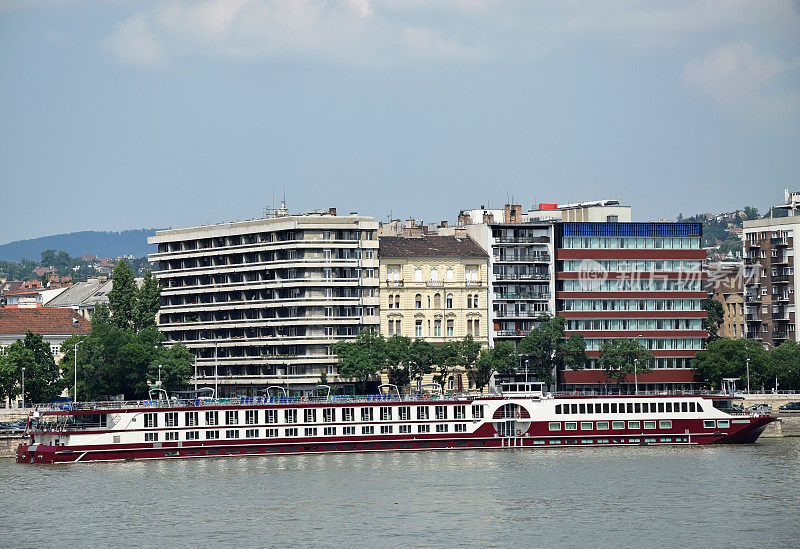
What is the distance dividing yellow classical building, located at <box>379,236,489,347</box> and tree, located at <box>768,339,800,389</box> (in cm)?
3073

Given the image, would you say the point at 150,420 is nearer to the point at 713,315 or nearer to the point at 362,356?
the point at 362,356

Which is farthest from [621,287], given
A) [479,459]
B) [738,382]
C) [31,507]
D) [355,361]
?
[31,507]

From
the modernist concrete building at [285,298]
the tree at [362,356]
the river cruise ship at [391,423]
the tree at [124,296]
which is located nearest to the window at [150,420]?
the river cruise ship at [391,423]

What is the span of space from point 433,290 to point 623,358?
68.4 ft

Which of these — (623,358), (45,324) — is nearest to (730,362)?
(623,358)

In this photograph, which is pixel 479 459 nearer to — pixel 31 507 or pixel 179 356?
pixel 31 507

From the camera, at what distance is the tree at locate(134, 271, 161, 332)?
167m

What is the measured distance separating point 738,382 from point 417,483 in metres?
80.3

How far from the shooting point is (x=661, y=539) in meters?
79.1

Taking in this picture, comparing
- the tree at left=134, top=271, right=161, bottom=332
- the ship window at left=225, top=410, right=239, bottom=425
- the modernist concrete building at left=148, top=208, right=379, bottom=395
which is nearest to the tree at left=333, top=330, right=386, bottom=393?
the modernist concrete building at left=148, top=208, right=379, bottom=395

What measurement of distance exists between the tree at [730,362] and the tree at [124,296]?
194 feet

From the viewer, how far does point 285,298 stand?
6432 inches

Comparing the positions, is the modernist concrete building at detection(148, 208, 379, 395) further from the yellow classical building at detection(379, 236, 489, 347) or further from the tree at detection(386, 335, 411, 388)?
the tree at detection(386, 335, 411, 388)

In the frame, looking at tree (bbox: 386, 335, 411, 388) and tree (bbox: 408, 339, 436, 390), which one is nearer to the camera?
tree (bbox: 386, 335, 411, 388)
